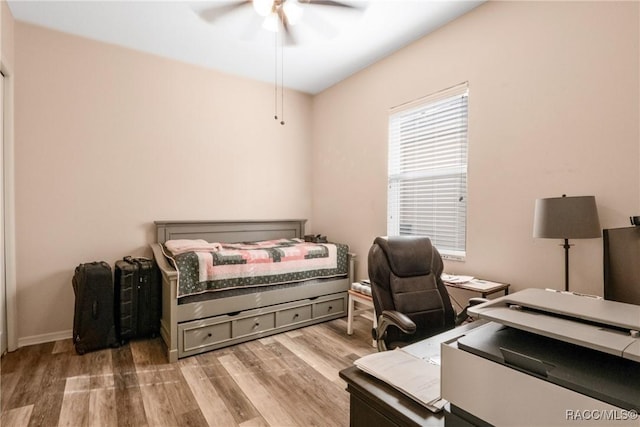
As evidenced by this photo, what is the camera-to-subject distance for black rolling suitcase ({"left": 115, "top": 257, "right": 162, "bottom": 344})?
111 inches

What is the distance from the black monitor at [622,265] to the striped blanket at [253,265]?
2542 millimetres

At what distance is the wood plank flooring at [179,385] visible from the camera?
185cm

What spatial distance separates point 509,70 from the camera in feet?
7.76

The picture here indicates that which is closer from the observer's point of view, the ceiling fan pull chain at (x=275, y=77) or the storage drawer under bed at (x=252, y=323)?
the storage drawer under bed at (x=252, y=323)

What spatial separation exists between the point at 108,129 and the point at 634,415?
12.7ft

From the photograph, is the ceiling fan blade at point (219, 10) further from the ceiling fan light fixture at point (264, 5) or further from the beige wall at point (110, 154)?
the beige wall at point (110, 154)

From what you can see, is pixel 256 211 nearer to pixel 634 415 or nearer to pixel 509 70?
pixel 509 70

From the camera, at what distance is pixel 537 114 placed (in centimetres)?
222

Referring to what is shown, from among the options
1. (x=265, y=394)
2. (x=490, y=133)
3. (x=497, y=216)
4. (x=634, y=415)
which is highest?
(x=490, y=133)

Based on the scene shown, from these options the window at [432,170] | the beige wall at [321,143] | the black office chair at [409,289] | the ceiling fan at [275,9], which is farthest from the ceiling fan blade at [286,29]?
the black office chair at [409,289]

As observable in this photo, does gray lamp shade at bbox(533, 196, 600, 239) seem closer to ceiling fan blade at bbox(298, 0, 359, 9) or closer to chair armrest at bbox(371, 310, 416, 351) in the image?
chair armrest at bbox(371, 310, 416, 351)

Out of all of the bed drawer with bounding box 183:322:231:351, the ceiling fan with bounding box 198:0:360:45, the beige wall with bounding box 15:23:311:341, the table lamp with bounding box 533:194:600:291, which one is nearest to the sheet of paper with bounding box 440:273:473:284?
the table lamp with bounding box 533:194:600:291

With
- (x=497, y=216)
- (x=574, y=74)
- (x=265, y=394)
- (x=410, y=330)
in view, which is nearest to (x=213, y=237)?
(x=265, y=394)

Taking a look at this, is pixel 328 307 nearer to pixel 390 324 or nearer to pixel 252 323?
pixel 252 323
